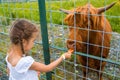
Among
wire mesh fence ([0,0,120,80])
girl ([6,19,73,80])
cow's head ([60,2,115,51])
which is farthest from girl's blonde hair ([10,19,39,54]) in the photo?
cow's head ([60,2,115,51])

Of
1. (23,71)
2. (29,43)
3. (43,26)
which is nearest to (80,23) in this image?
(43,26)

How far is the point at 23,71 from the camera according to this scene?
2.70 metres

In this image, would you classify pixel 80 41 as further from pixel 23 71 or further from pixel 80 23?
pixel 23 71

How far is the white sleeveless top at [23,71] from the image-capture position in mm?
2682

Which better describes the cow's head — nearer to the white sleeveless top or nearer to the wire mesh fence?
the wire mesh fence

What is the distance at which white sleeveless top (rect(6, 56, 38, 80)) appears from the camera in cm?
268

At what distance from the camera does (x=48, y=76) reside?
3.52 meters

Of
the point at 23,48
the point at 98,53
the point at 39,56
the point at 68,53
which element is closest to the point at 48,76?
the point at 68,53

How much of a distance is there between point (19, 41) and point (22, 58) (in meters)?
0.18

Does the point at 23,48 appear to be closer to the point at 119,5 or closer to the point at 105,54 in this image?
the point at 105,54

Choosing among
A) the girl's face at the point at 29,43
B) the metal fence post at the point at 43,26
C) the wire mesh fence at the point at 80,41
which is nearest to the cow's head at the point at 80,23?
the wire mesh fence at the point at 80,41

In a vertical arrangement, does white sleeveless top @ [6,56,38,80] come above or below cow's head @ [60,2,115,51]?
below

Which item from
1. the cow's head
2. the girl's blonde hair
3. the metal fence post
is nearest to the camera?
the girl's blonde hair

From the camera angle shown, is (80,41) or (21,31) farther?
(80,41)
